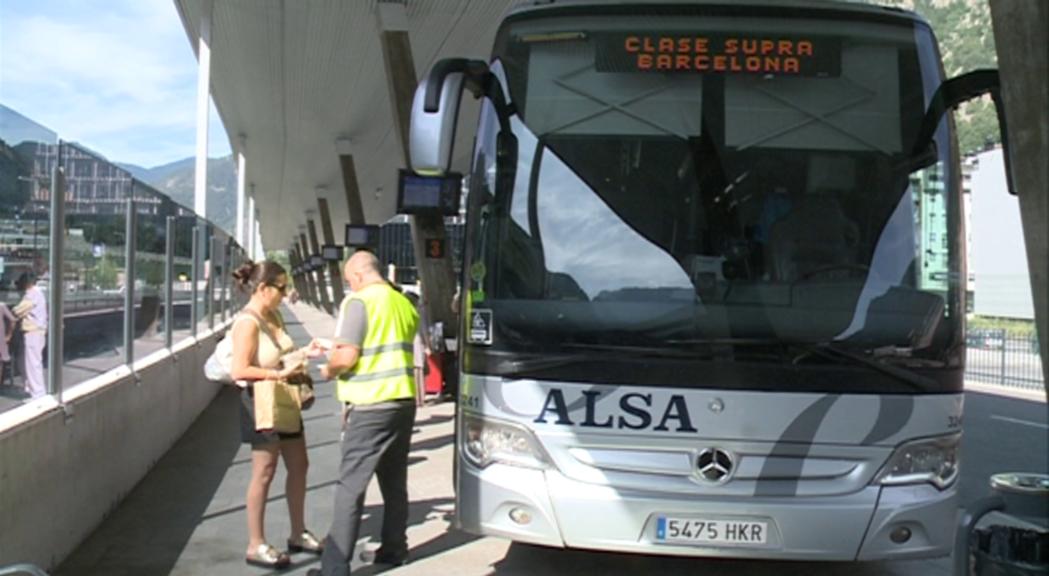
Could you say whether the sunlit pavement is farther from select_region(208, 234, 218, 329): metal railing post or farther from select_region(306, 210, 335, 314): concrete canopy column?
select_region(306, 210, 335, 314): concrete canopy column

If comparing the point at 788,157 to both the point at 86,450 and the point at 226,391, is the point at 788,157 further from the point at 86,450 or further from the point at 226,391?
the point at 226,391

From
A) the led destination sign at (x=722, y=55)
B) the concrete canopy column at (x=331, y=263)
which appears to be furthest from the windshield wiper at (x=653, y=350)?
the concrete canopy column at (x=331, y=263)

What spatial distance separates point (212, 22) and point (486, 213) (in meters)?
18.9

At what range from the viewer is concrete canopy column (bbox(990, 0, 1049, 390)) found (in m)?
3.24

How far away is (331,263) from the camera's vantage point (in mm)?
44906

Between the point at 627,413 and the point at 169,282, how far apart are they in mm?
7566

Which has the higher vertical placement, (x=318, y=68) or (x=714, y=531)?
(x=318, y=68)

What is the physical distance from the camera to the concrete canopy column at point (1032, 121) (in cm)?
324

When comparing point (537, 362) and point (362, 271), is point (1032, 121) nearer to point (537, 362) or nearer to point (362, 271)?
point (537, 362)

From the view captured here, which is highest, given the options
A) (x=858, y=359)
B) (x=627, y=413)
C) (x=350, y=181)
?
(x=350, y=181)

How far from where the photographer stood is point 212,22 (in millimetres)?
22078

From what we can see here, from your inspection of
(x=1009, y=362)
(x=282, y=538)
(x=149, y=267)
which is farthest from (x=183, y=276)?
(x=1009, y=362)

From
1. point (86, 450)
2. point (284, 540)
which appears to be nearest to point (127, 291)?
point (86, 450)

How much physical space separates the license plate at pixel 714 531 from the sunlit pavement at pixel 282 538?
1.43 m
